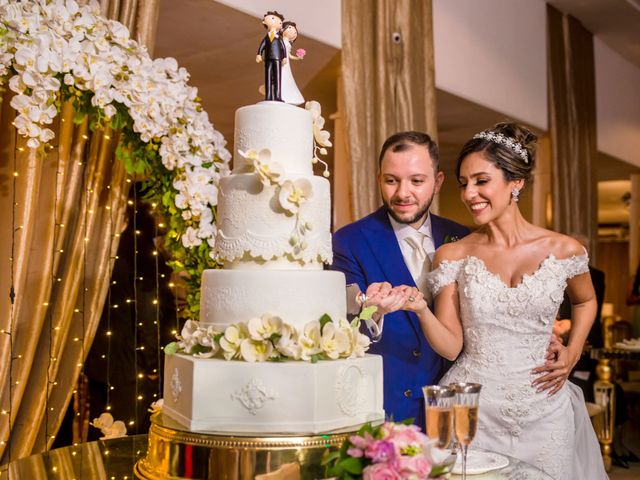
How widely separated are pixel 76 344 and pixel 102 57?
3.99 ft

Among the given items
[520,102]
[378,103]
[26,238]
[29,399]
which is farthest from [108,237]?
[520,102]

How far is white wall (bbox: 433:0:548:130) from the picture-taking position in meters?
6.15

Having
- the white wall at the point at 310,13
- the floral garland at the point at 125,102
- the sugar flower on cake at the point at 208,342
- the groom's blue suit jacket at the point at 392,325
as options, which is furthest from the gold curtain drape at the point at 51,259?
the sugar flower on cake at the point at 208,342

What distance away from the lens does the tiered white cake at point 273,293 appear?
1.98 meters

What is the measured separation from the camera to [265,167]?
210 cm

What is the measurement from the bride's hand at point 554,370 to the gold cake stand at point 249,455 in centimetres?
122

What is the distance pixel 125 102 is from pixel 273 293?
4.37ft

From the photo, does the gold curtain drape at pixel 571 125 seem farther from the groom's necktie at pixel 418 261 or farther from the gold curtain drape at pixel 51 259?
the gold curtain drape at pixel 51 259

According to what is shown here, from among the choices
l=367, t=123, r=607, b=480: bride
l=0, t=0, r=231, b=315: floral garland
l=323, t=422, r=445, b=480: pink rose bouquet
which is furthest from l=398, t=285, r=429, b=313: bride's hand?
l=0, t=0, r=231, b=315: floral garland

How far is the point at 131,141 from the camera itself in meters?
3.27

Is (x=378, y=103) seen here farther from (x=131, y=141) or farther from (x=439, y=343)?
(x=439, y=343)

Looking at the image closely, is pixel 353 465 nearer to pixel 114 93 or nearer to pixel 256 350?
pixel 256 350

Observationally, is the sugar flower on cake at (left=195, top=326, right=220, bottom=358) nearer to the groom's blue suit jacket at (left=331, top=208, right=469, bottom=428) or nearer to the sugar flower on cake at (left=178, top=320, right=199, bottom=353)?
the sugar flower on cake at (left=178, top=320, right=199, bottom=353)

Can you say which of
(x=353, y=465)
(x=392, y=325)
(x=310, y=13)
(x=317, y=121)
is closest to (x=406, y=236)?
(x=392, y=325)
